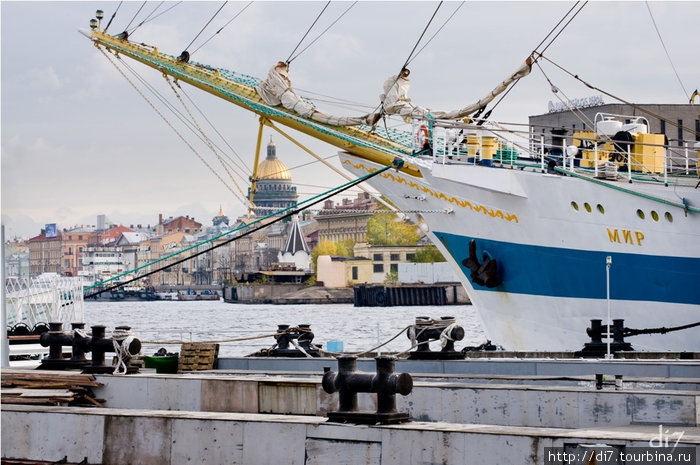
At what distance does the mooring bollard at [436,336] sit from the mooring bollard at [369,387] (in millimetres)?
6344

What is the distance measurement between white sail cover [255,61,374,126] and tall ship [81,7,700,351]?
0.03 meters

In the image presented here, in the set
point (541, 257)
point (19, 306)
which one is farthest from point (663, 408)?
point (19, 306)

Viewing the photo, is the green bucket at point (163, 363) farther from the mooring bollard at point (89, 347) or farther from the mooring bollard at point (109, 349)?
the mooring bollard at point (109, 349)

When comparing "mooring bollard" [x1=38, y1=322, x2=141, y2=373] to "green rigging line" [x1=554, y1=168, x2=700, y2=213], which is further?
"green rigging line" [x1=554, y1=168, x2=700, y2=213]

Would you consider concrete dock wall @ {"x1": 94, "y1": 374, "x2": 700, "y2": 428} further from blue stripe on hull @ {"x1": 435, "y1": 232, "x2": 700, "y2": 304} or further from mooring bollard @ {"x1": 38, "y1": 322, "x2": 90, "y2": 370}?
blue stripe on hull @ {"x1": 435, "y1": 232, "x2": 700, "y2": 304}

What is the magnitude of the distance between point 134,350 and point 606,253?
1270 centimetres

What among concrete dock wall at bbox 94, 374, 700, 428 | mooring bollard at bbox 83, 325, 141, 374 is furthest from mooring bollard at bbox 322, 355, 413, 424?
mooring bollard at bbox 83, 325, 141, 374

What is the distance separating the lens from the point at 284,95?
97.6 ft

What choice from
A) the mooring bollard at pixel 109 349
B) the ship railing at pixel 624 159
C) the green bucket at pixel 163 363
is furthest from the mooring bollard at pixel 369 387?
the ship railing at pixel 624 159

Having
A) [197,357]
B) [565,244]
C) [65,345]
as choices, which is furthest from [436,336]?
[565,244]

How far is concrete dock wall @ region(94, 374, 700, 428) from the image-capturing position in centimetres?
1057

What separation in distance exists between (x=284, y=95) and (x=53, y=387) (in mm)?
17972

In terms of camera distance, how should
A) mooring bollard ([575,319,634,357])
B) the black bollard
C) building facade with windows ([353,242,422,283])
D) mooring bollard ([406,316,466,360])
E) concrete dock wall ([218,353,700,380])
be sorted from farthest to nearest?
building facade with windows ([353,242,422,283])
the black bollard
mooring bollard ([575,319,634,357])
mooring bollard ([406,316,466,360])
concrete dock wall ([218,353,700,380])

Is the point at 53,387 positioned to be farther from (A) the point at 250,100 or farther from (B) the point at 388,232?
(B) the point at 388,232
